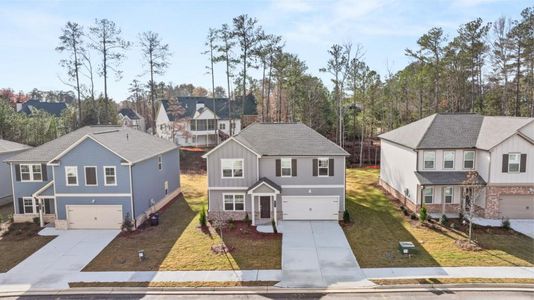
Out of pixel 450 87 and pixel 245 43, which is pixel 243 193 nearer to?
pixel 245 43

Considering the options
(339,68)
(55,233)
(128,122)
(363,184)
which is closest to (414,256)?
(363,184)

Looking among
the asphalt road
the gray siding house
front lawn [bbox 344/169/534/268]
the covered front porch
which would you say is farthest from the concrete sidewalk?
the gray siding house

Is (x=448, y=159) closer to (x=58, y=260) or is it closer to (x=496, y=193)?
(x=496, y=193)

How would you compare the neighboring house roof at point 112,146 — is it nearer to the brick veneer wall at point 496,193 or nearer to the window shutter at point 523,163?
the brick veneer wall at point 496,193

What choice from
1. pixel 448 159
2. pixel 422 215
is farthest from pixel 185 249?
pixel 448 159

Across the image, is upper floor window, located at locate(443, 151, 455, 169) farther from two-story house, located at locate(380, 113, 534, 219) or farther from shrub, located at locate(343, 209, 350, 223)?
shrub, located at locate(343, 209, 350, 223)
